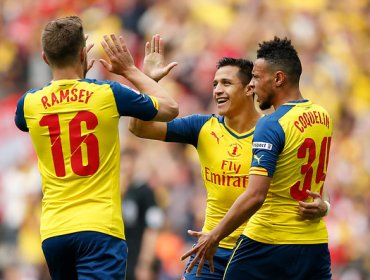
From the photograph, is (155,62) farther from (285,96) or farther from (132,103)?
(285,96)

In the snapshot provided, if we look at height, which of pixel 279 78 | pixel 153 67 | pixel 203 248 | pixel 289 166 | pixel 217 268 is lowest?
pixel 217 268

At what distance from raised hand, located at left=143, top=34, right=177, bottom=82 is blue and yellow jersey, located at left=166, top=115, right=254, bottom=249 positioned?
76 cm

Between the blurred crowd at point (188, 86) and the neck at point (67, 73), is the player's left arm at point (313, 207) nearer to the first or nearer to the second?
the neck at point (67, 73)

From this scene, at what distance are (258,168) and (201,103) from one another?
9.16 m

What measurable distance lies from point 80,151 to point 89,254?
2.26 feet

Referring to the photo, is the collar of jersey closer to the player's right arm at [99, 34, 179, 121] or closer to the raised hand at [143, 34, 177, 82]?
the raised hand at [143, 34, 177, 82]

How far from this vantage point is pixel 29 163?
15430mm

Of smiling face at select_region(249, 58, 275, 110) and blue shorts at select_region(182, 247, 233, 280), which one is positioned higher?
smiling face at select_region(249, 58, 275, 110)

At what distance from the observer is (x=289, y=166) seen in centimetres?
689

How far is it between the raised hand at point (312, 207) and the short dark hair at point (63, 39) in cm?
Answer: 197

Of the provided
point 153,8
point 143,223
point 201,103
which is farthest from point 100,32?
point 143,223

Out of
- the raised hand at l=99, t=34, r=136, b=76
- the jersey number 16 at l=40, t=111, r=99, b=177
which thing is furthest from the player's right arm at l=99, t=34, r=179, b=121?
the jersey number 16 at l=40, t=111, r=99, b=177

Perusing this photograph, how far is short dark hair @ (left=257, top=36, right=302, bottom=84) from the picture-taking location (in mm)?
7137

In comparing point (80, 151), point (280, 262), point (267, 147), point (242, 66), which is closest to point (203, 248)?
point (280, 262)
